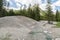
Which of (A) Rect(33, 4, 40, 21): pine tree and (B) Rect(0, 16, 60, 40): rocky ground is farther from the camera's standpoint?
(A) Rect(33, 4, 40, 21): pine tree

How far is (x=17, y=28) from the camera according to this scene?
11.0 feet

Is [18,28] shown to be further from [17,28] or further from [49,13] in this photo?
[49,13]

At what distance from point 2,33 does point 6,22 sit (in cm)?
39

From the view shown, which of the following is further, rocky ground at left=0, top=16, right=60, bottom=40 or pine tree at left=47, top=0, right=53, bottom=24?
pine tree at left=47, top=0, right=53, bottom=24

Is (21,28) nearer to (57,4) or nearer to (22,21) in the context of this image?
(22,21)

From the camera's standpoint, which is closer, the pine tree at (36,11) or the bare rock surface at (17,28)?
the bare rock surface at (17,28)

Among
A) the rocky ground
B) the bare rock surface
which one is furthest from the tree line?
the bare rock surface

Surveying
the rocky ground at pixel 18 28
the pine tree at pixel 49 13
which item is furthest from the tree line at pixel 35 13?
the rocky ground at pixel 18 28

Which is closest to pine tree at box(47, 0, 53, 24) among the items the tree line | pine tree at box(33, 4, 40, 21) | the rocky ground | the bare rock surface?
the tree line

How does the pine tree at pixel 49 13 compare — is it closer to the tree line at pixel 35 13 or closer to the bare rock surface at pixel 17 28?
the tree line at pixel 35 13

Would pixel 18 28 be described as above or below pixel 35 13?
above

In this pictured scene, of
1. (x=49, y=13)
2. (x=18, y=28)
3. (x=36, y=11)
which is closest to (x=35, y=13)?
(x=36, y=11)

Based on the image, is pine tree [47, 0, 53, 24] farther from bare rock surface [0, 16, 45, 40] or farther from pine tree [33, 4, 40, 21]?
bare rock surface [0, 16, 45, 40]

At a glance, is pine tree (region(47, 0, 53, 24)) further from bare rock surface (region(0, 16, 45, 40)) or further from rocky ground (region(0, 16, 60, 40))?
bare rock surface (region(0, 16, 45, 40))
